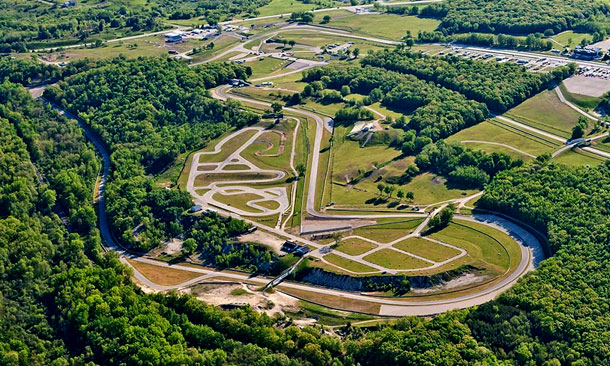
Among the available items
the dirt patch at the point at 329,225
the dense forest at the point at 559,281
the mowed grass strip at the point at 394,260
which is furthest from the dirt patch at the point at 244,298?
the dense forest at the point at 559,281

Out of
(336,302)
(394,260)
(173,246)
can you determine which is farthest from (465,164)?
(173,246)

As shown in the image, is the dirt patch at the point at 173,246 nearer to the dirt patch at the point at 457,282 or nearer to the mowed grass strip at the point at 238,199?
the mowed grass strip at the point at 238,199

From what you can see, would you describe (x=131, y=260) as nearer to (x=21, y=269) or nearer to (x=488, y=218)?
(x=21, y=269)

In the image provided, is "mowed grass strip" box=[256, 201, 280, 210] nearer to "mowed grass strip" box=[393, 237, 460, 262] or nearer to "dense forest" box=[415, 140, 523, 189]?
"mowed grass strip" box=[393, 237, 460, 262]

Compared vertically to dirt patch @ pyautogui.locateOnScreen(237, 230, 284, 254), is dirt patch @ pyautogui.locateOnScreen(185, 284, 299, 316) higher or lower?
lower

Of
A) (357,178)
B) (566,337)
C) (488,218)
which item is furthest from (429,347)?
(357,178)

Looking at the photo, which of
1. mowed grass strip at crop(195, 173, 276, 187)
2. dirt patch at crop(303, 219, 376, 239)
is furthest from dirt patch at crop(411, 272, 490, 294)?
mowed grass strip at crop(195, 173, 276, 187)
